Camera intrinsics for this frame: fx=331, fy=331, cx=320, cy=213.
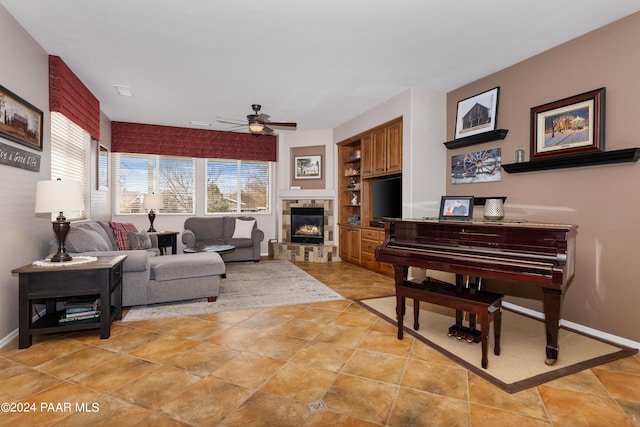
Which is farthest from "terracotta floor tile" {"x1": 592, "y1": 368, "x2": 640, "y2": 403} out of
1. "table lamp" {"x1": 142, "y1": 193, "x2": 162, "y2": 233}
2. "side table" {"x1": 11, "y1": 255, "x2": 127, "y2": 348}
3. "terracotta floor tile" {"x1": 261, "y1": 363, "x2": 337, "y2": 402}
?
"table lamp" {"x1": 142, "y1": 193, "x2": 162, "y2": 233}

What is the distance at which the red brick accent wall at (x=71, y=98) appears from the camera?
351 centimetres

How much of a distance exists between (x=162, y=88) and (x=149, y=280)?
2.64 m

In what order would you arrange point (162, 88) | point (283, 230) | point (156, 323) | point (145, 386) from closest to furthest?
1. point (145, 386)
2. point (156, 323)
3. point (162, 88)
4. point (283, 230)

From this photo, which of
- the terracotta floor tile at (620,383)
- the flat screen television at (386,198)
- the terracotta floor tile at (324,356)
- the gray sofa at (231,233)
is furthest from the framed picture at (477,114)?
the gray sofa at (231,233)

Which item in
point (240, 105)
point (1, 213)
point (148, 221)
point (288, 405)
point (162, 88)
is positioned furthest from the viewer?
point (148, 221)

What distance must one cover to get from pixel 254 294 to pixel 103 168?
3614 millimetres

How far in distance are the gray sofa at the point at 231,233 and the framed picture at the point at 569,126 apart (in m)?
4.77

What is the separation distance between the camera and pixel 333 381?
7.03 feet

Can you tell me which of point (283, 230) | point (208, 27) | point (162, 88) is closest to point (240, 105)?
point (162, 88)

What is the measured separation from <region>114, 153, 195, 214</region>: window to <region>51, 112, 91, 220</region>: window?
1.77 m

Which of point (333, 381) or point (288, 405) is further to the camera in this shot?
point (333, 381)

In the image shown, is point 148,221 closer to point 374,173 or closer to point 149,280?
point 149,280

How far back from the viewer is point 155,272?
3.60m

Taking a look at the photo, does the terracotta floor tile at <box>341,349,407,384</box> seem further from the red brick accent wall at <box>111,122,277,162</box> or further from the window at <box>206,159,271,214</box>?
the red brick accent wall at <box>111,122,277,162</box>
